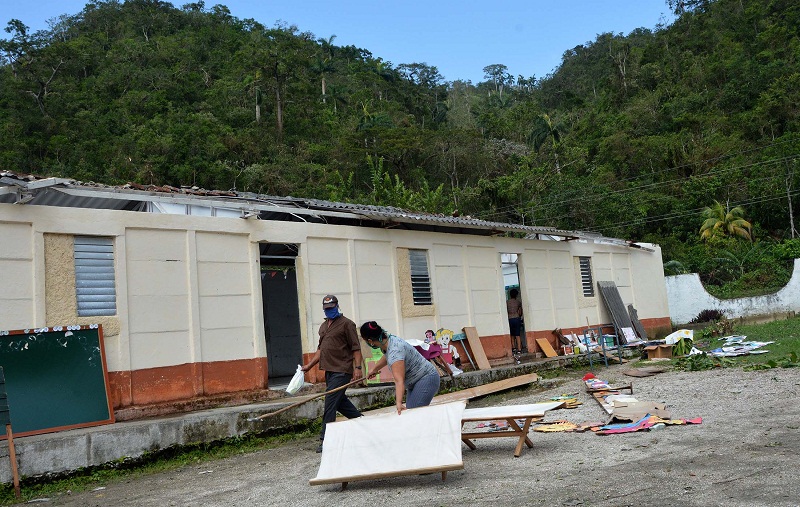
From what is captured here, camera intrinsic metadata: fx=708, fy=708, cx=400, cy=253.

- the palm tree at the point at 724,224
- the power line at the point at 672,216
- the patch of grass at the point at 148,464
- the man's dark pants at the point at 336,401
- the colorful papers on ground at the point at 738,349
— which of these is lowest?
the patch of grass at the point at 148,464

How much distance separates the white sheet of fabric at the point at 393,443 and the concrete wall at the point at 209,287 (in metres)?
4.81

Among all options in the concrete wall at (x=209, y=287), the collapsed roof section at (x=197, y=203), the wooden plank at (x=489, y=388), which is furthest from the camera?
the wooden plank at (x=489, y=388)

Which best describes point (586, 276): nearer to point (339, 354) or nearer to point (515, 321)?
point (515, 321)

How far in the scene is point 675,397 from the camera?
35.6ft

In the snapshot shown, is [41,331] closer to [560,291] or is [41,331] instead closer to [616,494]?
[616,494]

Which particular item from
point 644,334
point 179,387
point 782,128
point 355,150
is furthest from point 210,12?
point 179,387

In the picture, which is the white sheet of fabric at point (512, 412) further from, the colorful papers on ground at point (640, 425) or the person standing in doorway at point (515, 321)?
the person standing in doorway at point (515, 321)

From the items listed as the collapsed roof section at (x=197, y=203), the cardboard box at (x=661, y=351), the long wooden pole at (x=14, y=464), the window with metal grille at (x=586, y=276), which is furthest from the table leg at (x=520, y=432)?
the window with metal grille at (x=586, y=276)

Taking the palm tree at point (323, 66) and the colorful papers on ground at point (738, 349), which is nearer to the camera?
the colorful papers on ground at point (738, 349)

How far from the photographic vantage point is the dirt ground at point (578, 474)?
529cm

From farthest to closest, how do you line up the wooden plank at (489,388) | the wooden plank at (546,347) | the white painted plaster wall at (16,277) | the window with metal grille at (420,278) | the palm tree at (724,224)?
1. the palm tree at (724,224)
2. the wooden plank at (546,347)
3. the window with metal grille at (420,278)
4. the wooden plank at (489,388)
5. the white painted plaster wall at (16,277)

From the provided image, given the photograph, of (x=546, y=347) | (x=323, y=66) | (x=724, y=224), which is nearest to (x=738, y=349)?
(x=546, y=347)

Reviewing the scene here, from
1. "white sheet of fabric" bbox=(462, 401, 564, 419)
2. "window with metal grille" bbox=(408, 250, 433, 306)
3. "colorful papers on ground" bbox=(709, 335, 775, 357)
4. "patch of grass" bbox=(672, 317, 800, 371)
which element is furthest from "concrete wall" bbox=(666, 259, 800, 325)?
"white sheet of fabric" bbox=(462, 401, 564, 419)

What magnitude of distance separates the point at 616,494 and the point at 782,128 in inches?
1702
